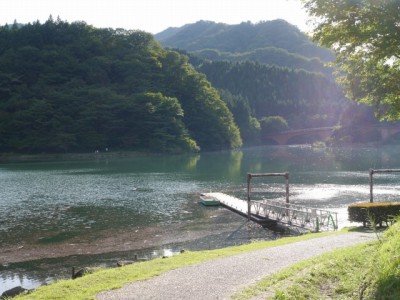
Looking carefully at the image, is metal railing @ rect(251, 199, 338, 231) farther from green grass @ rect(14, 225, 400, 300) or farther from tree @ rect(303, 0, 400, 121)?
green grass @ rect(14, 225, 400, 300)

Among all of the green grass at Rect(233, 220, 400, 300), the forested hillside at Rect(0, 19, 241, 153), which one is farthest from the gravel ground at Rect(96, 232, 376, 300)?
the forested hillside at Rect(0, 19, 241, 153)

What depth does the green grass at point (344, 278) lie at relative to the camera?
8555 mm

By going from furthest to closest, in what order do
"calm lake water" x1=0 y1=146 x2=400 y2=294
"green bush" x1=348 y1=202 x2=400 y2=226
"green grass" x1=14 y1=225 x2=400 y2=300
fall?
"calm lake water" x1=0 y1=146 x2=400 y2=294
"green bush" x1=348 y1=202 x2=400 y2=226
"green grass" x1=14 y1=225 x2=400 y2=300

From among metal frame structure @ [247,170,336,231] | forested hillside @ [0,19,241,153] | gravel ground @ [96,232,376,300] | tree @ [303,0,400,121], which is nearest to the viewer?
gravel ground @ [96,232,376,300]

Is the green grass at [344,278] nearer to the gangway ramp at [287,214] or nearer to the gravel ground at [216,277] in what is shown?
the gravel ground at [216,277]

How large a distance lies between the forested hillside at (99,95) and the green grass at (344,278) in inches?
3686

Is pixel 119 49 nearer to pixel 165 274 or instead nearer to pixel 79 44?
pixel 79 44

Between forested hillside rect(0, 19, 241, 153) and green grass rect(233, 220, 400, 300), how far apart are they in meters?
93.6

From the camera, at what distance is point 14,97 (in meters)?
Result: 105

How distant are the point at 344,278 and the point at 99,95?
10464 centimetres

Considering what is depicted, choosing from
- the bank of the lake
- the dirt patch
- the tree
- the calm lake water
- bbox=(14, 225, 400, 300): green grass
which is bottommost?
the dirt patch

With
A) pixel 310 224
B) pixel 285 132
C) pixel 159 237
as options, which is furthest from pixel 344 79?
pixel 285 132

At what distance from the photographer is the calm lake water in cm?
2689

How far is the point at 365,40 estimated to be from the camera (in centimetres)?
1498
